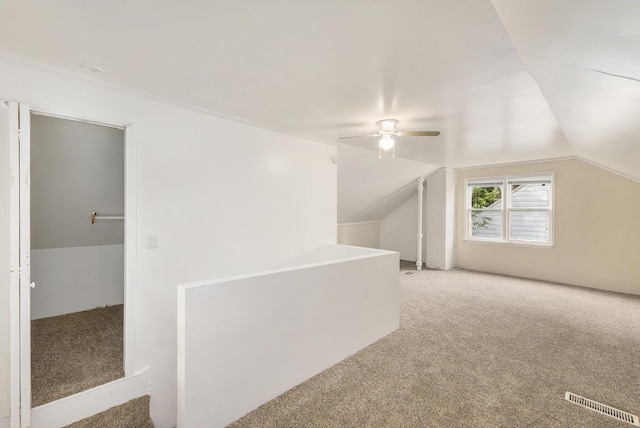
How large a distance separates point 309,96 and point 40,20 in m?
1.60

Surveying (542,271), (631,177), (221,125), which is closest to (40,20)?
(221,125)

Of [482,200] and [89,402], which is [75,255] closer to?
[89,402]

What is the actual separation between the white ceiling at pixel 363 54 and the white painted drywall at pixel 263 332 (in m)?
1.41

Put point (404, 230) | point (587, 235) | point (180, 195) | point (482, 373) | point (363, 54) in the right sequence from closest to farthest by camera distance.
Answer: point (363, 54) < point (482, 373) < point (180, 195) < point (587, 235) < point (404, 230)

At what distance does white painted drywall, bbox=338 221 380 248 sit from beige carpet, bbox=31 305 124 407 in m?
4.35

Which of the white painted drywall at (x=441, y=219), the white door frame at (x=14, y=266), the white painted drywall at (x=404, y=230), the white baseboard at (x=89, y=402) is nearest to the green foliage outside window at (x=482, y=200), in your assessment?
the white painted drywall at (x=441, y=219)

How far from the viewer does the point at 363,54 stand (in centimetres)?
166

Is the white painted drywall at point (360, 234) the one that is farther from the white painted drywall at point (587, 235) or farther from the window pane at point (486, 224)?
the white painted drywall at point (587, 235)

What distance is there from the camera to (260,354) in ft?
6.36

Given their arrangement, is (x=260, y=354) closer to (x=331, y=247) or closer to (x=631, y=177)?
(x=331, y=247)

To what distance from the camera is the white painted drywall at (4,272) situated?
164 cm

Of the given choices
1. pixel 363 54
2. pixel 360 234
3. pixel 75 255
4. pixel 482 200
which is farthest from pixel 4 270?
pixel 482 200

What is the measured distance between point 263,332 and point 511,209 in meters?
5.52

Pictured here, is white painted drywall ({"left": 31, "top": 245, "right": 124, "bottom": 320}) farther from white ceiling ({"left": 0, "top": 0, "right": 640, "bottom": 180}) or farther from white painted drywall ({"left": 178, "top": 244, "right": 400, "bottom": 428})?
white painted drywall ({"left": 178, "top": 244, "right": 400, "bottom": 428})
